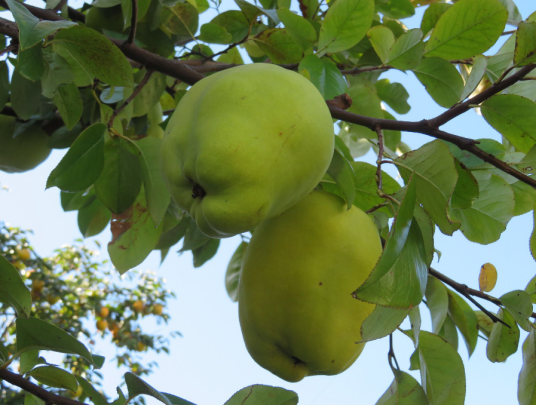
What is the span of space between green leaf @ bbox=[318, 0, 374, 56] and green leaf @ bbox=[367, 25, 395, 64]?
5 centimetres

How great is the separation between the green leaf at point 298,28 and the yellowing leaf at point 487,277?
2.27 ft

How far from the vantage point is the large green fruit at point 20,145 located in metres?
1.53

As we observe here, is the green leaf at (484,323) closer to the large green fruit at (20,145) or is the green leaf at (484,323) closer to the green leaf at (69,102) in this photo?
the green leaf at (69,102)

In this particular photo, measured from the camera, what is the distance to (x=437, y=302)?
112 centimetres

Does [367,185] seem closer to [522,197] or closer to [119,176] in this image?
[522,197]

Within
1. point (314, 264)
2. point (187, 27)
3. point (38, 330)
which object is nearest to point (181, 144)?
point (314, 264)

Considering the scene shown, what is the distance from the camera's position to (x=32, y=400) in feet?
3.14

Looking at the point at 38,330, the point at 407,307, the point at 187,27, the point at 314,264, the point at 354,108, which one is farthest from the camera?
the point at 187,27

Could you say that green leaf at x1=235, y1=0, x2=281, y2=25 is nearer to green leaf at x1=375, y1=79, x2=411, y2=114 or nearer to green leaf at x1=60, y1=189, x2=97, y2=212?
green leaf at x1=375, y1=79, x2=411, y2=114

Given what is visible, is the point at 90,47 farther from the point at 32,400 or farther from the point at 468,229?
the point at 468,229

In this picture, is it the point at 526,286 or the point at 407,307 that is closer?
the point at 407,307

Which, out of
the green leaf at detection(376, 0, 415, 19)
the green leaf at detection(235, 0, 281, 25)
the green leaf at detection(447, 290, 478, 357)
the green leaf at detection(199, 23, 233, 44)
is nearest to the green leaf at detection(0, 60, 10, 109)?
the green leaf at detection(199, 23, 233, 44)

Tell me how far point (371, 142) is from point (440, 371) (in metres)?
0.51

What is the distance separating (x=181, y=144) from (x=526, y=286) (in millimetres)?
939
